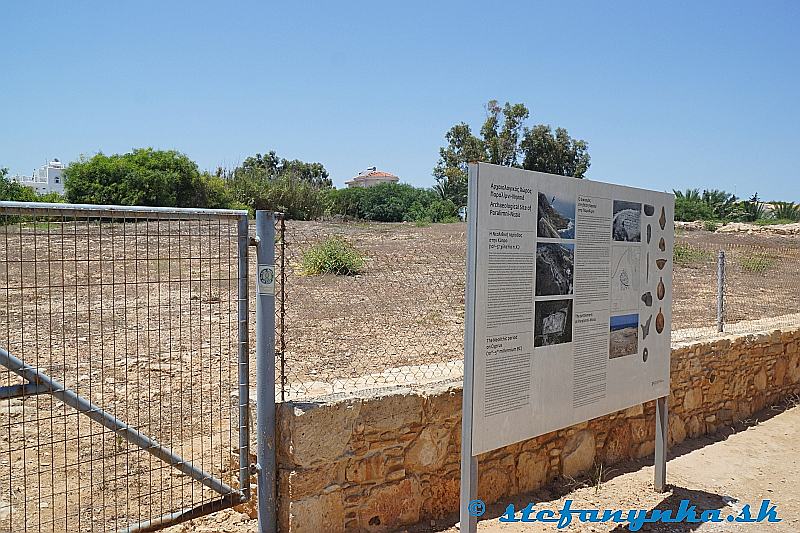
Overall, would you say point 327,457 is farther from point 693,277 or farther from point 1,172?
point 1,172

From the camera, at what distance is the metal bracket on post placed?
210 inches

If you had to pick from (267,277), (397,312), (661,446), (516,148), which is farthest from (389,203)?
(267,277)

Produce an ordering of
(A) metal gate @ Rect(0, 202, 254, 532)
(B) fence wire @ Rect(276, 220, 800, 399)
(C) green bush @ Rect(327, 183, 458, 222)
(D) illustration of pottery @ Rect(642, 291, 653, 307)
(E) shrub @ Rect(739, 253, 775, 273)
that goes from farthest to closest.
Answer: (C) green bush @ Rect(327, 183, 458, 222) < (E) shrub @ Rect(739, 253, 775, 273) < (B) fence wire @ Rect(276, 220, 800, 399) < (D) illustration of pottery @ Rect(642, 291, 653, 307) < (A) metal gate @ Rect(0, 202, 254, 532)

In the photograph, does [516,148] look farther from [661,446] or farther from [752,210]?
[661,446]

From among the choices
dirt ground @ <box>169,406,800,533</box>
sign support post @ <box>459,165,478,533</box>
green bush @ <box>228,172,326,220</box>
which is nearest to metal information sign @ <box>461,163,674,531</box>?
sign support post @ <box>459,165,478,533</box>

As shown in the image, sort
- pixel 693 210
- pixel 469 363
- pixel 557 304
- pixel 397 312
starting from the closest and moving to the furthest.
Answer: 1. pixel 469 363
2. pixel 557 304
3. pixel 397 312
4. pixel 693 210

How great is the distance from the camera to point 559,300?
13.4 feet

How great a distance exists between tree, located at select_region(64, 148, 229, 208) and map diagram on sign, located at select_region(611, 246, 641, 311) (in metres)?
22.7

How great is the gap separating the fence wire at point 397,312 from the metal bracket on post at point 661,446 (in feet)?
5.39

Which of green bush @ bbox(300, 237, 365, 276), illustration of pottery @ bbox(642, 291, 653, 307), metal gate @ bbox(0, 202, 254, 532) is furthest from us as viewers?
green bush @ bbox(300, 237, 365, 276)

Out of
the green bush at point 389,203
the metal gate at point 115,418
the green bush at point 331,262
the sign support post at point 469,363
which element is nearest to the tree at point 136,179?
the green bush at point 389,203

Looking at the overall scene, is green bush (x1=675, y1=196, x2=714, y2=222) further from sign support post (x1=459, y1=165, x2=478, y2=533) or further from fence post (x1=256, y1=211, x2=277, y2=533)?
fence post (x1=256, y1=211, x2=277, y2=533)

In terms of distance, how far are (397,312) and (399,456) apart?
17.2 ft

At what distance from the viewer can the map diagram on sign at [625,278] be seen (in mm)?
4617
